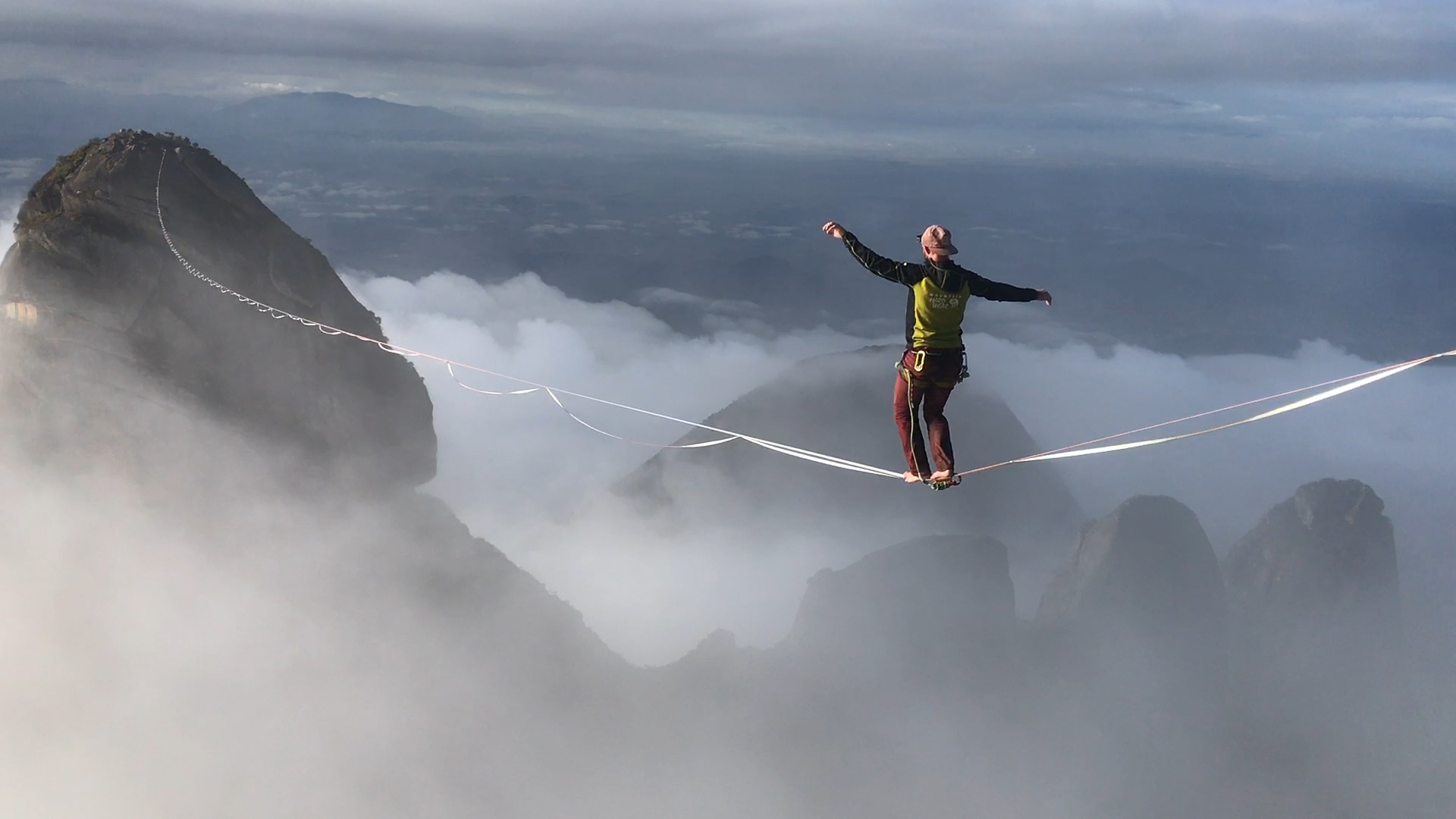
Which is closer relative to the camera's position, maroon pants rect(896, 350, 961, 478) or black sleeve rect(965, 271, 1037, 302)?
black sleeve rect(965, 271, 1037, 302)

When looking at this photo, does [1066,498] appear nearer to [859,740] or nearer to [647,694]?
[859,740]

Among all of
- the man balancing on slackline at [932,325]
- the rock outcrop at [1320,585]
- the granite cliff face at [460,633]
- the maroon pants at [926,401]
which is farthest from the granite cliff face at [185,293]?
the rock outcrop at [1320,585]

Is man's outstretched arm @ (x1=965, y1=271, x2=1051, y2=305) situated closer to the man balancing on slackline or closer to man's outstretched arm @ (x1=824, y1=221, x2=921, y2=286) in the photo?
the man balancing on slackline

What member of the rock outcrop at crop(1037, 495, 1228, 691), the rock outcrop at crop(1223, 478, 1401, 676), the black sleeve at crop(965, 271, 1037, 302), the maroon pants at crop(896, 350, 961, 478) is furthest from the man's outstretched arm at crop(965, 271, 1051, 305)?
the rock outcrop at crop(1223, 478, 1401, 676)

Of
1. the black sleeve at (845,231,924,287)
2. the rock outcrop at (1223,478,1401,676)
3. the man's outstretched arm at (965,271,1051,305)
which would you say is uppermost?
the black sleeve at (845,231,924,287)

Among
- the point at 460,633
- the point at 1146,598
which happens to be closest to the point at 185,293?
the point at 460,633

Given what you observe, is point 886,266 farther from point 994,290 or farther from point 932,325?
point 994,290
